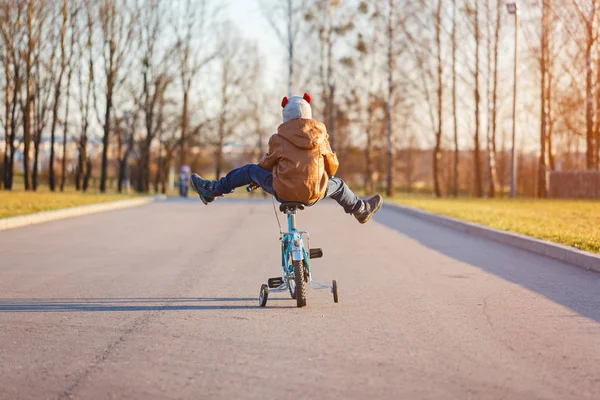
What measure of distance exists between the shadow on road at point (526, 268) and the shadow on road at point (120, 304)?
3090mm

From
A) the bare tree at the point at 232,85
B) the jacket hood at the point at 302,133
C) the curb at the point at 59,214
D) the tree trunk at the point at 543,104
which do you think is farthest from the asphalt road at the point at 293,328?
the bare tree at the point at 232,85

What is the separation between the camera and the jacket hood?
24.4 ft

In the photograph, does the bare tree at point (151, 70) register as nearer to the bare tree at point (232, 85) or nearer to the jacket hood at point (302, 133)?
the bare tree at point (232, 85)

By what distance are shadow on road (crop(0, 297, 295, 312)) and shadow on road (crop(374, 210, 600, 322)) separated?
10.1 ft

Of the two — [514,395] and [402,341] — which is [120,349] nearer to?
[402,341]

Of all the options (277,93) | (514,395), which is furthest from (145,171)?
(514,395)

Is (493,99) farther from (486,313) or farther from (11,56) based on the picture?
(486,313)

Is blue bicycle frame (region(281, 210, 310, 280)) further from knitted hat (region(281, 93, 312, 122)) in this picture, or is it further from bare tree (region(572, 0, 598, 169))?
bare tree (region(572, 0, 598, 169))

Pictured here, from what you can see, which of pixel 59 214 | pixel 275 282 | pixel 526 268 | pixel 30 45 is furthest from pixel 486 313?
pixel 30 45

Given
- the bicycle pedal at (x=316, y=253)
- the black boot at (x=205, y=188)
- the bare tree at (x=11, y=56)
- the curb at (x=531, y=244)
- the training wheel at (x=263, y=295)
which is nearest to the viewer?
the training wheel at (x=263, y=295)

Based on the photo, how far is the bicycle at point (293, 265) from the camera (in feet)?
25.0

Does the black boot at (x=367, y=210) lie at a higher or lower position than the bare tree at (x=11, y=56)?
lower

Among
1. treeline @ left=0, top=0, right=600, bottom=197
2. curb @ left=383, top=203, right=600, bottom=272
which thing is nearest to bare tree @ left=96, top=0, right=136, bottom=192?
treeline @ left=0, top=0, right=600, bottom=197

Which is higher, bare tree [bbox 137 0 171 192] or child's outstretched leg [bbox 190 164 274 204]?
bare tree [bbox 137 0 171 192]
